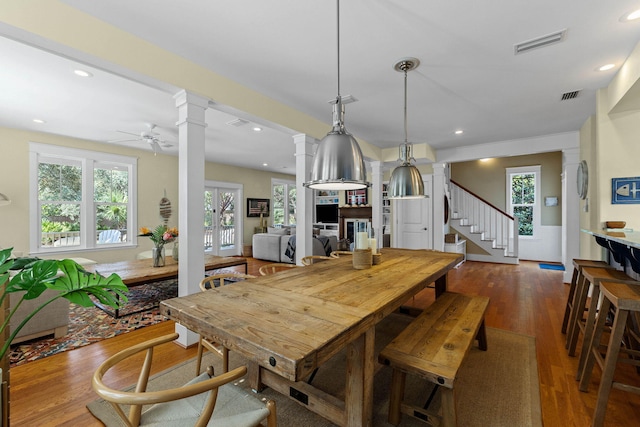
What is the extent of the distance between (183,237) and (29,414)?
139 centimetres

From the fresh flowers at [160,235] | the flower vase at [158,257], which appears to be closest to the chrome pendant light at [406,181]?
the fresh flowers at [160,235]

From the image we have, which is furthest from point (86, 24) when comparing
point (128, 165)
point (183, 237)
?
point (128, 165)

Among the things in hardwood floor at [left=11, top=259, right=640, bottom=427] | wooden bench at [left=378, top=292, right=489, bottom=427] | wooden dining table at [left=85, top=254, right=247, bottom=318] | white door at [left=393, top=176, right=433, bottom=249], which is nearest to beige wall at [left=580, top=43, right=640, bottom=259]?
hardwood floor at [left=11, top=259, right=640, bottom=427]

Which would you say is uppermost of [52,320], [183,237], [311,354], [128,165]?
[128,165]

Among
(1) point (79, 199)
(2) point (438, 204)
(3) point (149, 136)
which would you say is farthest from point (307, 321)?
(1) point (79, 199)

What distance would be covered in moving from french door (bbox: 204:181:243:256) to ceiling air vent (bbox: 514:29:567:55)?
21.7ft

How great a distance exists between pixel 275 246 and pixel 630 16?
6413 millimetres

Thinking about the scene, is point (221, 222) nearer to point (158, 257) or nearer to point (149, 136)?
point (149, 136)

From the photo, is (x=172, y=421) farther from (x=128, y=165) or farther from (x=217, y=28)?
(x=128, y=165)

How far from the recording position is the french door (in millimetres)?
7527

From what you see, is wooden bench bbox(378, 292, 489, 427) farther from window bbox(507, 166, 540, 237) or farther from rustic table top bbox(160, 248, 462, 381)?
window bbox(507, 166, 540, 237)

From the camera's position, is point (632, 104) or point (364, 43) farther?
point (632, 104)

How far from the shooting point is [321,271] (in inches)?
83.6

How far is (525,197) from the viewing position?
717 cm
